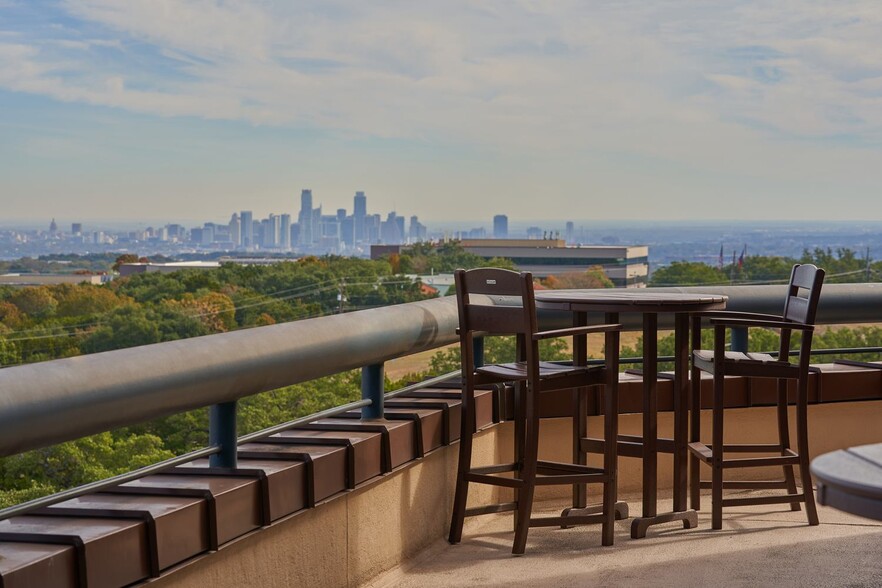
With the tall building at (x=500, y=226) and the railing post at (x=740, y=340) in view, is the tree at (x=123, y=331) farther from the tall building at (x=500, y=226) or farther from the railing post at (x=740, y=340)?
the tall building at (x=500, y=226)

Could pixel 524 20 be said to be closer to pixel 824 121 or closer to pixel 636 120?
pixel 636 120

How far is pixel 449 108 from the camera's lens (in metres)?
136

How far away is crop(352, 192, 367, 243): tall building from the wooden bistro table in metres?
159

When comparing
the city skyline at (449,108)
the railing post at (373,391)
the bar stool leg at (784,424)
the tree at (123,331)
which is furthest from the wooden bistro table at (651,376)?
the city skyline at (449,108)

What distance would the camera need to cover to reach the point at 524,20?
454 ft

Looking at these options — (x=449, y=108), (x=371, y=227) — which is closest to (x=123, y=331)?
(x=449, y=108)

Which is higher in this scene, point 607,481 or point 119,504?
point 119,504

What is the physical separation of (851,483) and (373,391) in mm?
2229

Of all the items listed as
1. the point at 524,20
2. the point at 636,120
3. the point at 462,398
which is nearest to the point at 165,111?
the point at 524,20

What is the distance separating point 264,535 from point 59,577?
86cm

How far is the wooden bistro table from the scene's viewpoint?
4.26 meters

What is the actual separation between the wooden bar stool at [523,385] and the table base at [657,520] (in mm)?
156

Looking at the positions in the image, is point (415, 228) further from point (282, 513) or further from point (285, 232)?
point (282, 513)

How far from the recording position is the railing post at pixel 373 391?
3.80 meters
